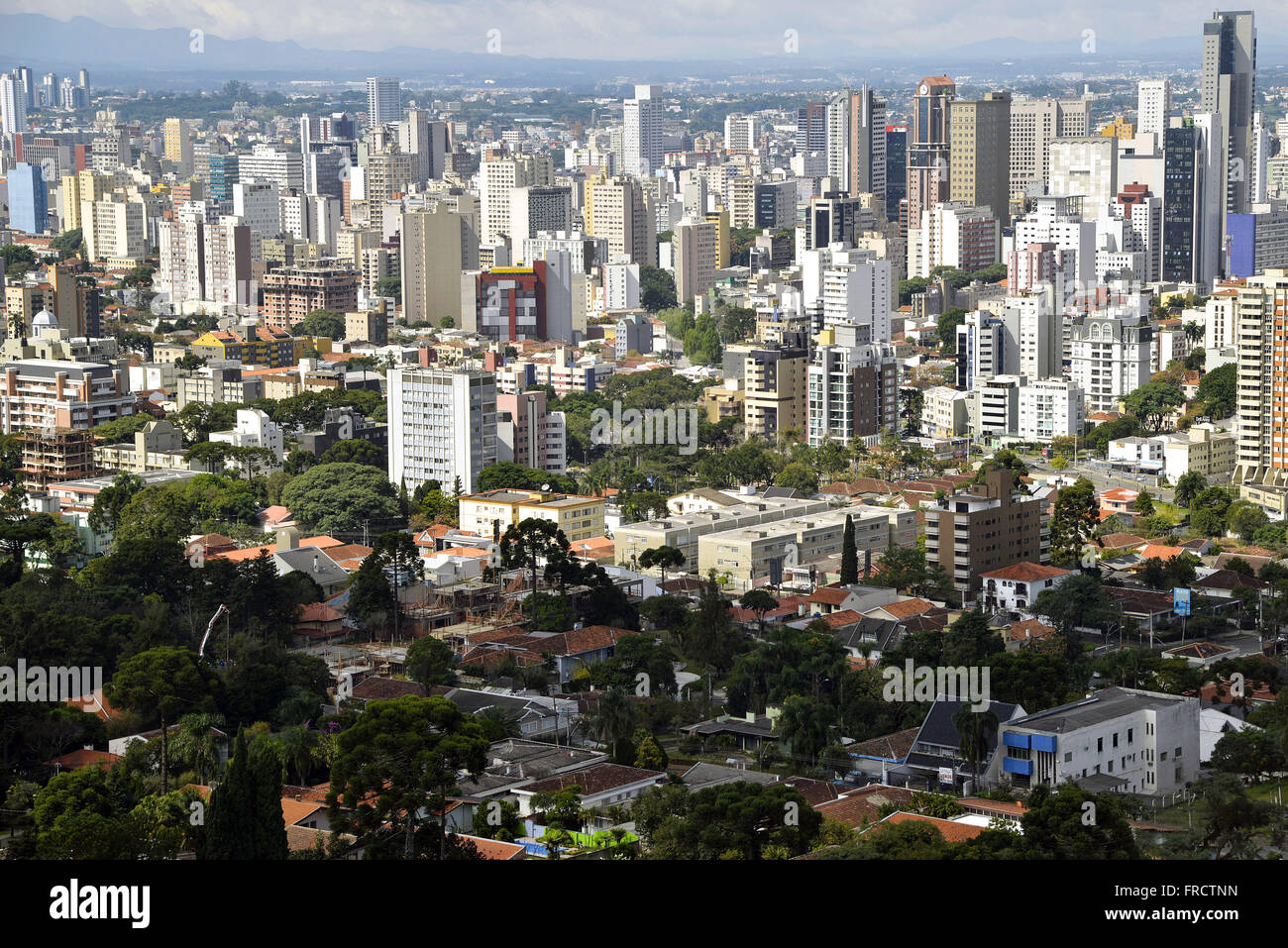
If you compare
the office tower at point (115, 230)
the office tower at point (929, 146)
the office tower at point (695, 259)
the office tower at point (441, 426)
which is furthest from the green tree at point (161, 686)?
Result: the office tower at point (115, 230)

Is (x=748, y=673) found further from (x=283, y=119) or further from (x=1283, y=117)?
(x=283, y=119)

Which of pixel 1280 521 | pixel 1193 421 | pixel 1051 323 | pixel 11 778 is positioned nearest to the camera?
pixel 11 778

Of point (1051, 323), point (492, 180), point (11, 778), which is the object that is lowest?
point (11, 778)

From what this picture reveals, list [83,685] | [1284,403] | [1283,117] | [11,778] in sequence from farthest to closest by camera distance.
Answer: [1283,117] → [1284,403] → [83,685] → [11,778]

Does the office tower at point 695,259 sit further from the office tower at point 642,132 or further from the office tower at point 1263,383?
the office tower at point 1263,383

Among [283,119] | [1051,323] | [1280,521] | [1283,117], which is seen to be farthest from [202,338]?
[283,119]

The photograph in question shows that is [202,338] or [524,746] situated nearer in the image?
[524,746]

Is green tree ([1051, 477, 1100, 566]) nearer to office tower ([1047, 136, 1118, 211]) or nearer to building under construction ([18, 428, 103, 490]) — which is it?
building under construction ([18, 428, 103, 490])
